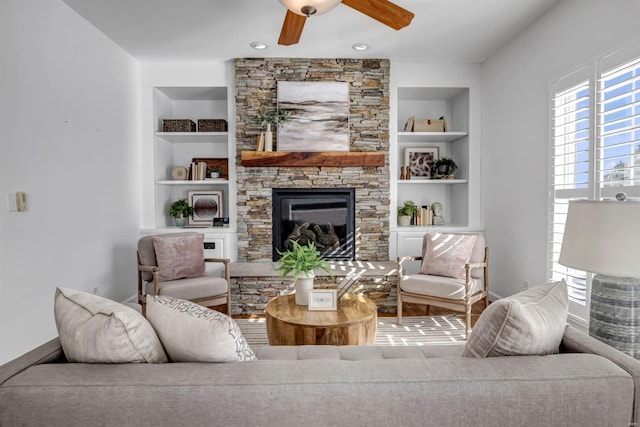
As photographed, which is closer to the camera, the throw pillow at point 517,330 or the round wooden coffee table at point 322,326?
the throw pillow at point 517,330

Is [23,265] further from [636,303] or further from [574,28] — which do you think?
[574,28]

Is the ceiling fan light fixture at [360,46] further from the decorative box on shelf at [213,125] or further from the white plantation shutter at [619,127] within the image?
the white plantation shutter at [619,127]

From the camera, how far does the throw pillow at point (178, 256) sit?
3.61 m

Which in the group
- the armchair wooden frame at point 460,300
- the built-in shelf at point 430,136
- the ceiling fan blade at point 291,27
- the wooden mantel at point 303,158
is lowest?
the armchair wooden frame at point 460,300

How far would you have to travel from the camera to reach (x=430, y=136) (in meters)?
4.80

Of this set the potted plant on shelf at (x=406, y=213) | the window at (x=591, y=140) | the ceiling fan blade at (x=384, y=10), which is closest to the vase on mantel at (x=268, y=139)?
the potted plant on shelf at (x=406, y=213)

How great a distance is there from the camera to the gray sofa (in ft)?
3.36

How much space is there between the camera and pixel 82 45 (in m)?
3.38

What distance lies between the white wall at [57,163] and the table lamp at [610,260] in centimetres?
322

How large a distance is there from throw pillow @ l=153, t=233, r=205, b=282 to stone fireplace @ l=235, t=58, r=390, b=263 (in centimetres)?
77

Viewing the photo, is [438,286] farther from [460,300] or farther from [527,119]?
[527,119]

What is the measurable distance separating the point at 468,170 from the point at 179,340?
4226mm

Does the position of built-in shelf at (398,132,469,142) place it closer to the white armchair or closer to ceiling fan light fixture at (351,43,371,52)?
ceiling fan light fixture at (351,43,371,52)

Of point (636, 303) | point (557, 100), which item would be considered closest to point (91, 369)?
point (636, 303)
